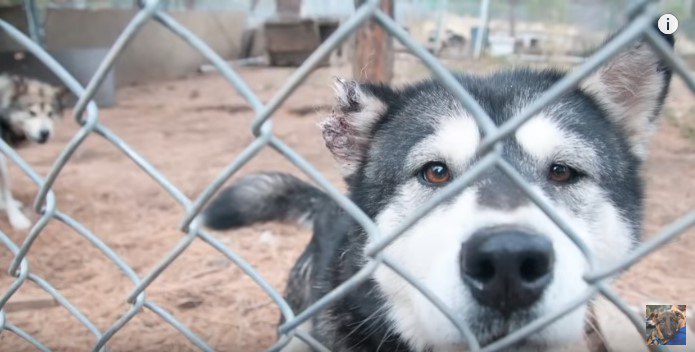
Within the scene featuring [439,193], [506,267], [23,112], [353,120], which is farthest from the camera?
[23,112]

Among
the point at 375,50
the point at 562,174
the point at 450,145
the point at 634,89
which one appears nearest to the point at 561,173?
the point at 562,174

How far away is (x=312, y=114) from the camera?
8078mm

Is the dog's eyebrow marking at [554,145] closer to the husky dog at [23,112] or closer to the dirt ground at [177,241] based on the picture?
the dirt ground at [177,241]

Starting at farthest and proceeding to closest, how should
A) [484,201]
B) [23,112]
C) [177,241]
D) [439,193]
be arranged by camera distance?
[23,112], [177,241], [484,201], [439,193]

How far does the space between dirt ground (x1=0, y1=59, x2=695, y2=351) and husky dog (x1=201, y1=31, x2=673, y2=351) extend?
374 mm

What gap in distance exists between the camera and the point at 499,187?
55.1 inches

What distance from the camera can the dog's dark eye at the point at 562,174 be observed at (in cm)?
177

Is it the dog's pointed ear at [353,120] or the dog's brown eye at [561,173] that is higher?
the dog's pointed ear at [353,120]

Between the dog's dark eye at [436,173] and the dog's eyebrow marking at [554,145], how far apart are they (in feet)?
0.79

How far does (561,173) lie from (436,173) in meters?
0.39

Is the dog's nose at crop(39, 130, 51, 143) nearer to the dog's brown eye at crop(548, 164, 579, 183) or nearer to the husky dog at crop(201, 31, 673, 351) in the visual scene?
the husky dog at crop(201, 31, 673, 351)


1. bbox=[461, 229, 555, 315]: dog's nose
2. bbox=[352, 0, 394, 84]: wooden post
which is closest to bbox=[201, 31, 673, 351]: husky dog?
bbox=[461, 229, 555, 315]: dog's nose

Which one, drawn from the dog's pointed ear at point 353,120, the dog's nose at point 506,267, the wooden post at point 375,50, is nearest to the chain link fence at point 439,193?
the dog's nose at point 506,267

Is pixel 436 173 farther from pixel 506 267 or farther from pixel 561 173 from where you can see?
pixel 506 267
